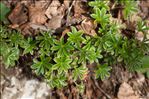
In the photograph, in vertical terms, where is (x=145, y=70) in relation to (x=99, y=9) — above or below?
below

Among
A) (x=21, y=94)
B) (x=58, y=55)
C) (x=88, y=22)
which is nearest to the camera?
(x=58, y=55)

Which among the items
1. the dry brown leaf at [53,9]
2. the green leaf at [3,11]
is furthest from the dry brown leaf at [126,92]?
the green leaf at [3,11]

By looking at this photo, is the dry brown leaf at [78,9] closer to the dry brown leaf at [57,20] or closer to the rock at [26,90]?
the dry brown leaf at [57,20]

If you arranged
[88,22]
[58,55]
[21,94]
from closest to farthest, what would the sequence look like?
[58,55]
[88,22]
[21,94]

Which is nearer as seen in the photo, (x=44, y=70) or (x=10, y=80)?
(x=44, y=70)

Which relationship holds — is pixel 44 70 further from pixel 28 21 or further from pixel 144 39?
pixel 144 39

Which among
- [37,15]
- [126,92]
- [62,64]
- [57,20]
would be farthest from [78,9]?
[126,92]

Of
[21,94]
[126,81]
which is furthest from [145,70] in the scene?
[21,94]
